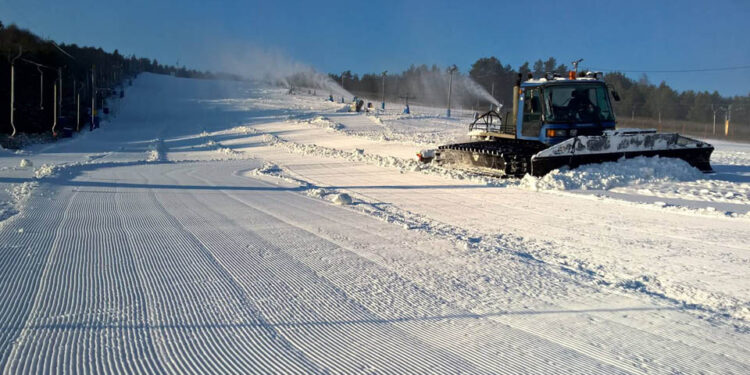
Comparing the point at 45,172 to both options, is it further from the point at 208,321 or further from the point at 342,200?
the point at 208,321

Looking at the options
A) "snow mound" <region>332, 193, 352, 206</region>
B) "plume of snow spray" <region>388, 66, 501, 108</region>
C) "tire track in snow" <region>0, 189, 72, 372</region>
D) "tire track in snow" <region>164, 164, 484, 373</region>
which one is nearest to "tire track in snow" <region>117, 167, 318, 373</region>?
"tire track in snow" <region>164, 164, 484, 373</region>

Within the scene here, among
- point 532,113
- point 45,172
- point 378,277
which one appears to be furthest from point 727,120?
point 378,277

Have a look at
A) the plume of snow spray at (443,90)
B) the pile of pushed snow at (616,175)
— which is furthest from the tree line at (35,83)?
the plume of snow spray at (443,90)

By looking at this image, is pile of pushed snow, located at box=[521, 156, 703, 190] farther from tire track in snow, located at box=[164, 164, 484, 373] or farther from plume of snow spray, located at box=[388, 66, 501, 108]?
plume of snow spray, located at box=[388, 66, 501, 108]

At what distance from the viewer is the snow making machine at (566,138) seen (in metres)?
12.2

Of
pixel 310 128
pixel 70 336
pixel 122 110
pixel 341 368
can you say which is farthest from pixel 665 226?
pixel 122 110

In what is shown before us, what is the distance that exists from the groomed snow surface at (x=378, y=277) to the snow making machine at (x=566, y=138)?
86cm

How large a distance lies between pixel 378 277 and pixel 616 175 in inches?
330

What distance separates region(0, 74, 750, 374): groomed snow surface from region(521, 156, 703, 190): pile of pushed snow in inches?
3.0

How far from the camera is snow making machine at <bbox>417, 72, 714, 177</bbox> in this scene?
12.2 metres

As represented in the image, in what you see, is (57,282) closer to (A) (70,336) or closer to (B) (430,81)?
(A) (70,336)

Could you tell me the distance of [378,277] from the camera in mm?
4965

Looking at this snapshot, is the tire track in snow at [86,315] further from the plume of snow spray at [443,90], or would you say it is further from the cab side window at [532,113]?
the plume of snow spray at [443,90]

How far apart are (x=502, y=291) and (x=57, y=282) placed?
3.74 metres
